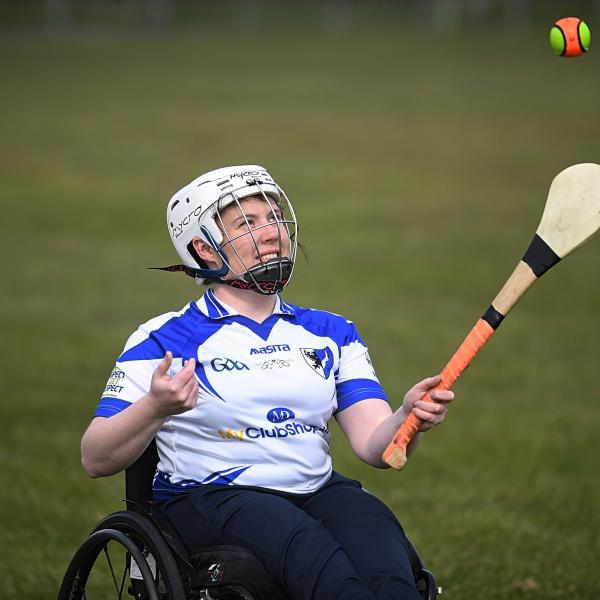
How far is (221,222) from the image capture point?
4129mm

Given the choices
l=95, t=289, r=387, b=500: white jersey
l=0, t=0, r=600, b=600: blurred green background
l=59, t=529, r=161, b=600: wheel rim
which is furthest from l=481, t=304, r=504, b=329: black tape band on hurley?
l=0, t=0, r=600, b=600: blurred green background

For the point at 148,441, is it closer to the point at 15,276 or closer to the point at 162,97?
the point at 15,276

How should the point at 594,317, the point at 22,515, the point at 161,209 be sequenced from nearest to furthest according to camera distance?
the point at 22,515 → the point at 594,317 → the point at 161,209

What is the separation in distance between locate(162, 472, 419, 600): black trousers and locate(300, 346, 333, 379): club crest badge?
1.14 ft

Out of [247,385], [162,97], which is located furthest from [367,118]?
[247,385]

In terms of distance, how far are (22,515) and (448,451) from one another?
107 inches

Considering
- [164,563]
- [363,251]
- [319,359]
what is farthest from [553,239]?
[363,251]

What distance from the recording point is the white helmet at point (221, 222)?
160 inches

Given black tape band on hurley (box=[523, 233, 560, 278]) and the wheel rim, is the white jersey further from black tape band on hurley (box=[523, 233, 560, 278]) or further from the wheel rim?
black tape band on hurley (box=[523, 233, 560, 278])

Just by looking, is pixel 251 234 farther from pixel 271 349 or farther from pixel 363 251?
pixel 363 251

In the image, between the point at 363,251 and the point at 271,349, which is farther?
the point at 363,251

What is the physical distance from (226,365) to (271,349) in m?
0.16

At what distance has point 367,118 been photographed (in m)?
26.5

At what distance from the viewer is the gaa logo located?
3.99m
